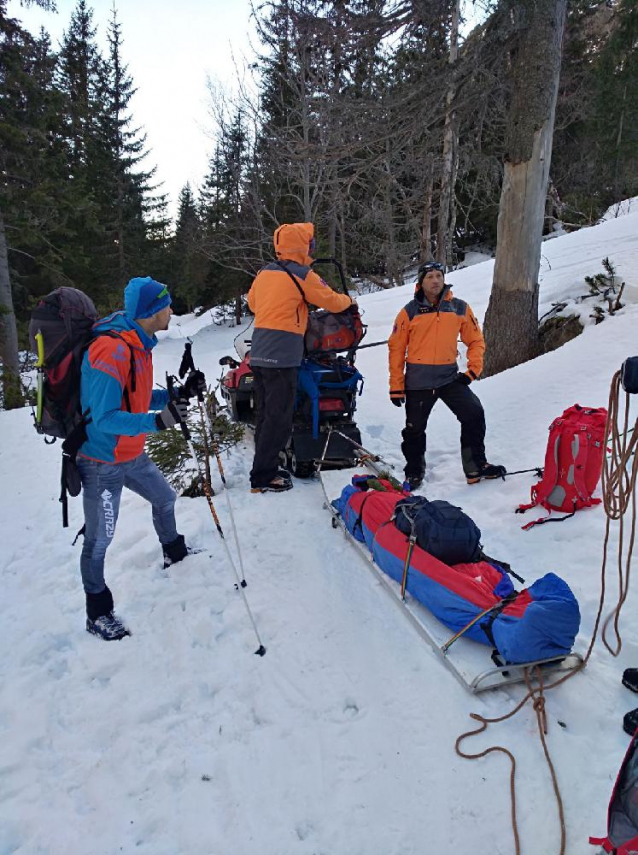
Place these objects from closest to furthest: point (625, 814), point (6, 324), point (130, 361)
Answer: point (625, 814)
point (130, 361)
point (6, 324)

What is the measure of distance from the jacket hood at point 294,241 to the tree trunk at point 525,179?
3308 millimetres

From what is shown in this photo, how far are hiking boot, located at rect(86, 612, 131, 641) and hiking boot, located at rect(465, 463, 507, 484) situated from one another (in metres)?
3.21

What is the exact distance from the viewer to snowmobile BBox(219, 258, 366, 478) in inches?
195

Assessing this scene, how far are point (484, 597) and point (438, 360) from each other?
2.66 meters

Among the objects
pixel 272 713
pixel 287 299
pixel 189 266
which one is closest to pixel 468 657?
pixel 272 713

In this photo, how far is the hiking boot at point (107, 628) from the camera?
2969 millimetres

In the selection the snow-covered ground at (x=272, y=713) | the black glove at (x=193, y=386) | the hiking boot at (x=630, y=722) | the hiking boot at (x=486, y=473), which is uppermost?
the black glove at (x=193, y=386)

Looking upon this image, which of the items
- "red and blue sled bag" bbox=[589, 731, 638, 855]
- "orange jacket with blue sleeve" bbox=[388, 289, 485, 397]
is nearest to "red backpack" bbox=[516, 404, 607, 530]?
"orange jacket with blue sleeve" bbox=[388, 289, 485, 397]

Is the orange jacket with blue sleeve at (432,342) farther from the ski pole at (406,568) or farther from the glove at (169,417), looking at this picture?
the glove at (169,417)

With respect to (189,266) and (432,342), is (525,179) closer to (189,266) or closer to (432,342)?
(432,342)

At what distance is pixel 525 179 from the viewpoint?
6363mm

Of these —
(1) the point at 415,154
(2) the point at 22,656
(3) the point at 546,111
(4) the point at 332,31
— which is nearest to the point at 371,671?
(2) the point at 22,656

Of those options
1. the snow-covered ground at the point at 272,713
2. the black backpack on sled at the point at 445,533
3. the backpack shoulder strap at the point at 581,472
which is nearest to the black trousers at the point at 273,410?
the snow-covered ground at the point at 272,713

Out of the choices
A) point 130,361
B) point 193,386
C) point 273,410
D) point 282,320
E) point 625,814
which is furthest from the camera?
point 273,410
